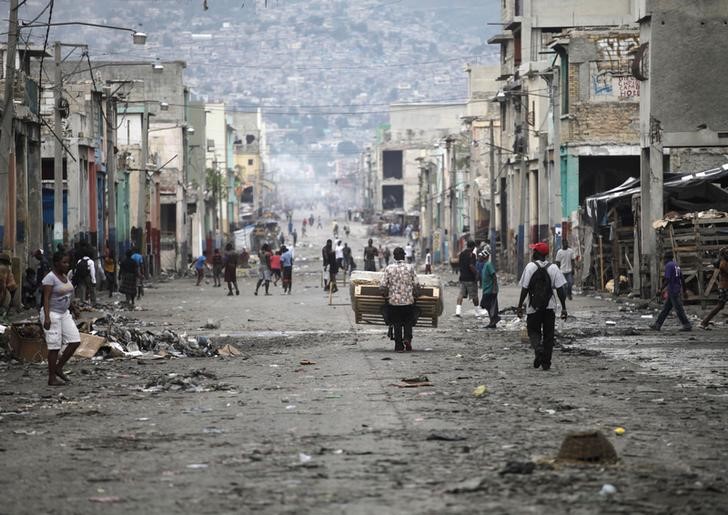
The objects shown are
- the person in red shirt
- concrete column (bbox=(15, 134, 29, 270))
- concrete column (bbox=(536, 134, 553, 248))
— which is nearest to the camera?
concrete column (bbox=(15, 134, 29, 270))

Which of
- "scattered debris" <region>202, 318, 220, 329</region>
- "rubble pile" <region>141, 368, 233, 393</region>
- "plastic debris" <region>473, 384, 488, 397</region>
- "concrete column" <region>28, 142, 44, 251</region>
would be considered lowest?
"scattered debris" <region>202, 318, 220, 329</region>

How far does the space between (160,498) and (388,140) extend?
15274 cm

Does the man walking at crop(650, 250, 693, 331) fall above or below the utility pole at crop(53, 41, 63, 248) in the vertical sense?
below

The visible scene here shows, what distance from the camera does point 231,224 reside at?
128 meters

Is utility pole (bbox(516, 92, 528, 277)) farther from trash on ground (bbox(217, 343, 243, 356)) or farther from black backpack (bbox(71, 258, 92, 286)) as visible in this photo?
trash on ground (bbox(217, 343, 243, 356))

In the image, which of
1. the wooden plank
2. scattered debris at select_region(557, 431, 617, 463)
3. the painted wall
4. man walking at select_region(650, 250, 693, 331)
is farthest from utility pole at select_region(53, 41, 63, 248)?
scattered debris at select_region(557, 431, 617, 463)

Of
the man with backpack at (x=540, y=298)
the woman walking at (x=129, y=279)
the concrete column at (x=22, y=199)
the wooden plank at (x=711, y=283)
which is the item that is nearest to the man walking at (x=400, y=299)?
the man with backpack at (x=540, y=298)

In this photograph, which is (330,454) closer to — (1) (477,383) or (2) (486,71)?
(1) (477,383)

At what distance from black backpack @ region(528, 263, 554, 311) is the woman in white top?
5.72 m

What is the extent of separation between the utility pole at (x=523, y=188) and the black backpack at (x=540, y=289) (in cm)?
3925

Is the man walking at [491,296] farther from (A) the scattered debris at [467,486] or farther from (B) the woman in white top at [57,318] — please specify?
(A) the scattered debris at [467,486]

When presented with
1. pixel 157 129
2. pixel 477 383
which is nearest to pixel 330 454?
pixel 477 383

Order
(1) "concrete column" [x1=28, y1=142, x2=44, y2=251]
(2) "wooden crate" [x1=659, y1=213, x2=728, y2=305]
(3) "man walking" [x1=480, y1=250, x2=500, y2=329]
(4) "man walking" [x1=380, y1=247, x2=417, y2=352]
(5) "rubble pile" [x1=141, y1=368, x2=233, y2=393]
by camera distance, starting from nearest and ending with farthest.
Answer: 1. (5) "rubble pile" [x1=141, y1=368, x2=233, y2=393]
2. (4) "man walking" [x1=380, y1=247, x2=417, y2=352]
3. (3) "man walking" [x1=480, y1=250, x2=500, y2=329]
4. (2) "wooden crate" [x1=659, y1=213, x2=728, y2=305]
5. (1) "concrete column" [x1=28, y1=142, x2=44, y2=251]

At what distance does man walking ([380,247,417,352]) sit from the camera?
2277cm
